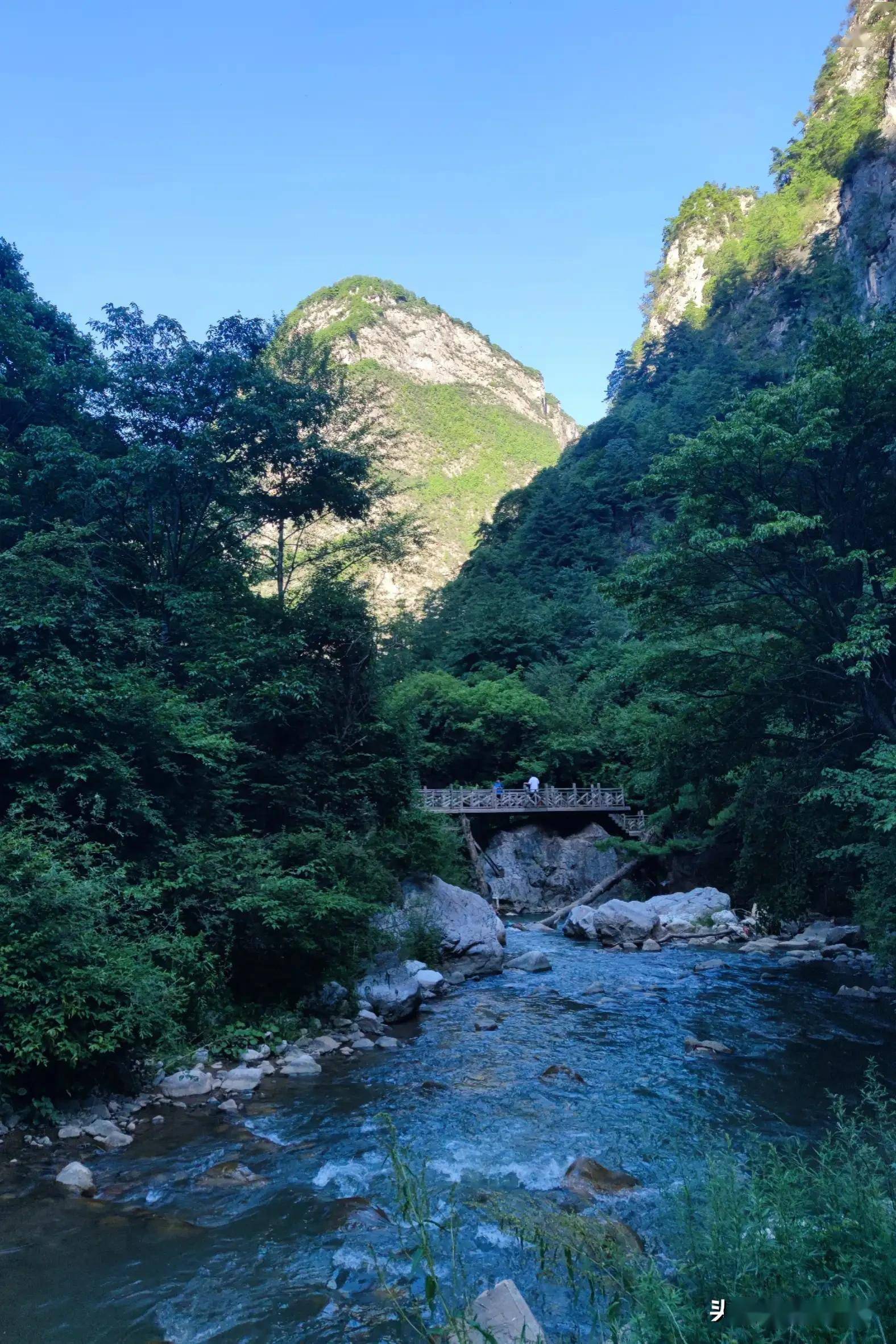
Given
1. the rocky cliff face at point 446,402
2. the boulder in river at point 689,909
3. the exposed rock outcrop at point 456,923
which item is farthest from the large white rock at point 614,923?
the rocky cliff face at point 446,402

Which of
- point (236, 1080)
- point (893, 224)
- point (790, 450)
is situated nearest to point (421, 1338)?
point (236, 1080)

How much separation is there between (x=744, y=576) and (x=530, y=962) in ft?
26.4

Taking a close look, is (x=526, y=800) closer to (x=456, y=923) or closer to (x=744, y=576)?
(x=456, y=923)

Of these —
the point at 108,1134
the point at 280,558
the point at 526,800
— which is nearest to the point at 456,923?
the point at 108,1134

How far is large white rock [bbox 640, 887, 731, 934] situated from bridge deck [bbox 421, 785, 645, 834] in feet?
22.5

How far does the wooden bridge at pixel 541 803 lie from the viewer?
27.3 meters

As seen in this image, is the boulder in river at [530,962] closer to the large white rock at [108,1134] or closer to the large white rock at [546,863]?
the large white rock at [108,1134]

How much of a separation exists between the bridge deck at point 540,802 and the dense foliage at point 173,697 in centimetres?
1102

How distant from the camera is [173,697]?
11664 millimetres

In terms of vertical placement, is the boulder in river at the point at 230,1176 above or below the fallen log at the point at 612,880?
above

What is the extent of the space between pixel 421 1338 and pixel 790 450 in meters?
11.9

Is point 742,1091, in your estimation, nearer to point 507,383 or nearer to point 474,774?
point 474,774

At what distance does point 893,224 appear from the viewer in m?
44.2

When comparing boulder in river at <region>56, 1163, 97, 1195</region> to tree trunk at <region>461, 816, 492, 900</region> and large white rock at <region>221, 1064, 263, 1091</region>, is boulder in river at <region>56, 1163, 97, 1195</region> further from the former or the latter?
tree trunk at <region>461, 816, 492, 900</region>
